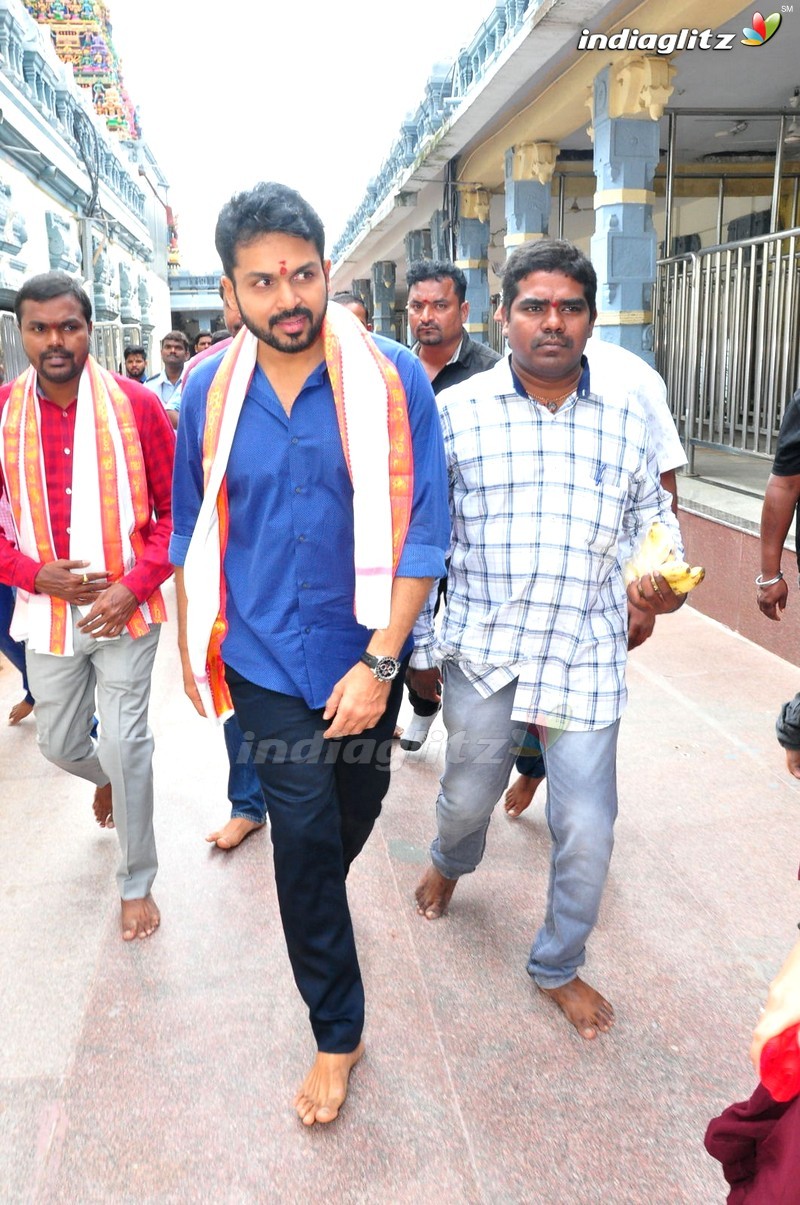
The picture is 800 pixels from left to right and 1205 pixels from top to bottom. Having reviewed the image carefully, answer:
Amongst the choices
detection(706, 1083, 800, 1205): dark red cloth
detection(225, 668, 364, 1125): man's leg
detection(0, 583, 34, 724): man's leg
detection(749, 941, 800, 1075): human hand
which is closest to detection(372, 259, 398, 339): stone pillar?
detection(0, 583, 34, 724): man's leg

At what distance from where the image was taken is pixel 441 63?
34.6 ft

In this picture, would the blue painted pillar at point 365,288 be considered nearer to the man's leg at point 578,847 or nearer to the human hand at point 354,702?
the man's leg at point 578,847

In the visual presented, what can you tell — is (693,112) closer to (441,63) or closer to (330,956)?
(441,63)

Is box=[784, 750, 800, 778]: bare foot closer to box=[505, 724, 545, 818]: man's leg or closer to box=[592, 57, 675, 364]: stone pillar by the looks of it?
box=[505, 724, 545, 818]: man's leg

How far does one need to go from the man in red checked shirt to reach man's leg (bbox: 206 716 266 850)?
1.40 ft

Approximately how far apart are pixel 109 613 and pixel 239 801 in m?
0.98

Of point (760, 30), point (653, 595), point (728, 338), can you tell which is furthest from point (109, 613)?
point (760, 30)

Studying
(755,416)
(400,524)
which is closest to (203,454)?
(400,524)

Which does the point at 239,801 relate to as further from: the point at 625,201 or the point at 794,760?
the point at 625,201

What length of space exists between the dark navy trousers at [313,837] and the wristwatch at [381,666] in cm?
18

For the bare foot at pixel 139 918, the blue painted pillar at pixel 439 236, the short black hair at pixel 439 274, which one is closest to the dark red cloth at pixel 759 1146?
the bare foot at pixel 139 918

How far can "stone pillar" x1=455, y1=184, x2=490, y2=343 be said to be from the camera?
12.0m

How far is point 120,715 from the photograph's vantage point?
2.81m

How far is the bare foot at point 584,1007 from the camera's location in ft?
7.67
